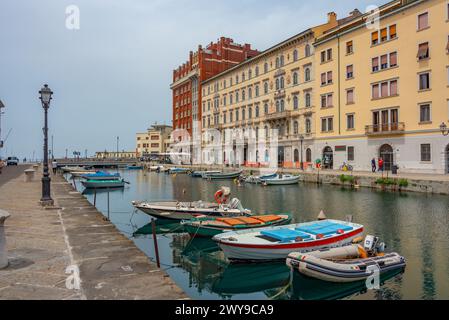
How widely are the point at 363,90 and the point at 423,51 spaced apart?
8602 millimetres

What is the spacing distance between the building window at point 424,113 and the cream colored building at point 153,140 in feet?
376

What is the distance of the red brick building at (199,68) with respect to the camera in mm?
88125

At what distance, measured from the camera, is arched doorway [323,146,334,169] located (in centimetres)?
5072

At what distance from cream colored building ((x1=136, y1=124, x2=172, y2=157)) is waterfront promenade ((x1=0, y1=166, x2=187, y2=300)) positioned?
437 ft

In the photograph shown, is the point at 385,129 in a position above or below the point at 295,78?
below

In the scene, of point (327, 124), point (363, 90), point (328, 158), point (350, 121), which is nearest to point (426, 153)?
point (350, 121)

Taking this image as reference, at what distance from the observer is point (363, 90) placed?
149 feet

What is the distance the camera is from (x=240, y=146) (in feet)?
240

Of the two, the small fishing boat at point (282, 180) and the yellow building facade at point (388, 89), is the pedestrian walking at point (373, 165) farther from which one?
the small fishing boat at point (282, 180)

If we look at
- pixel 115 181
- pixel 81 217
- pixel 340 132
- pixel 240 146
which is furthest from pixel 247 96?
pixel 81 217

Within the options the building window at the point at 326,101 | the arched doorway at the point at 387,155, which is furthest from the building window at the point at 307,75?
the arched doorway at the point at 387,155

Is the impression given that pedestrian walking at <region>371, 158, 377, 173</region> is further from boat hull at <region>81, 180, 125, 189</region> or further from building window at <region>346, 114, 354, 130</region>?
boat hull at <region>81, 180, 125, 189</region>

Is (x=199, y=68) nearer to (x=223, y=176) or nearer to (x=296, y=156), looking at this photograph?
(x=296, y=156)

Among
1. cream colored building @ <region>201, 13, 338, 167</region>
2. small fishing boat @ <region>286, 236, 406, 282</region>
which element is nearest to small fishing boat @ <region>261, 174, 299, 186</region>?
cream colored building @ <region>201, 13, 338, 167</region>
